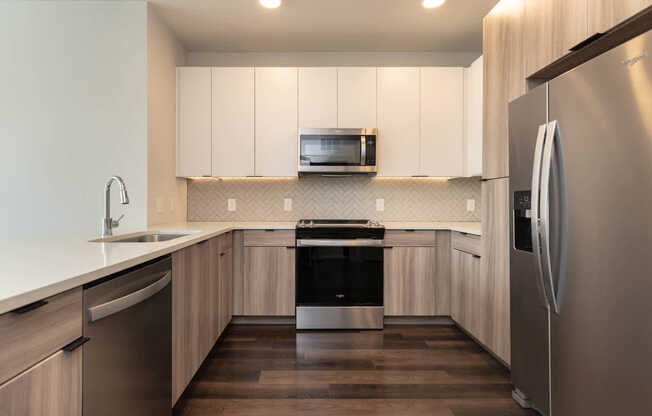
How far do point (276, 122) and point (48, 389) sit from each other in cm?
279

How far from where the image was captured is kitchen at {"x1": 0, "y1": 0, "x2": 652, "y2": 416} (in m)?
1.20

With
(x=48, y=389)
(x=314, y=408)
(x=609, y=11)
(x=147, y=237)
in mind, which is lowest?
(x=314, y=408)

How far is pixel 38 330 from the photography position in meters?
0.84

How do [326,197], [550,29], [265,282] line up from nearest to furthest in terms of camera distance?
[550,29]
[265,282]
[326,197]

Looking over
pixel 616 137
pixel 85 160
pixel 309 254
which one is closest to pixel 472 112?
pixel 309 254

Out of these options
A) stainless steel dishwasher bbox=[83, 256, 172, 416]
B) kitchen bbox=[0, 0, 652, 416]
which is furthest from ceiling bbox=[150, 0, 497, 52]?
stainless steel dishwasher bbox=[83, 256, 172, 416]

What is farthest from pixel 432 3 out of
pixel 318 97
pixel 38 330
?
pixel 38 330

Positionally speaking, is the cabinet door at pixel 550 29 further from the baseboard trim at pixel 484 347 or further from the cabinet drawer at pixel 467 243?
the baseboard trim at pixel 484 347

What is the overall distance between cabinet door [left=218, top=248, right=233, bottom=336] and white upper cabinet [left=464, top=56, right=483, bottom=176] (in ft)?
7.22

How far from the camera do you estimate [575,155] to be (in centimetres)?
141

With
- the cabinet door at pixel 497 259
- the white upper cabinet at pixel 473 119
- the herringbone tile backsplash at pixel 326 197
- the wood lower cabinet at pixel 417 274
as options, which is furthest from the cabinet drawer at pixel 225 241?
the white upper cabinet at pixel 473 119

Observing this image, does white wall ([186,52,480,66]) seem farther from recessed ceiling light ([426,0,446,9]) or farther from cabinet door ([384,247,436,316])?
cabinet door ([384,247,436,316])

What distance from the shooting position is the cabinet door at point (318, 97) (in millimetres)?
3359

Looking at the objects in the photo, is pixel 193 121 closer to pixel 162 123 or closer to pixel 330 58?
pixel 162 123
